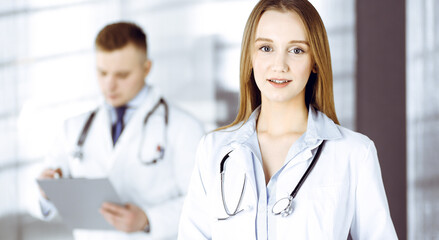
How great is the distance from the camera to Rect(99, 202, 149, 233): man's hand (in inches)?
86.2

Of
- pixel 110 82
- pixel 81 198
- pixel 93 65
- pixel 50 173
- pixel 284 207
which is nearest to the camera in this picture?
pixel 284 207

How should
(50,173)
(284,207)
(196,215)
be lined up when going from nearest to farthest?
1. (284,207)
2. (196,215)
3. (50,173)

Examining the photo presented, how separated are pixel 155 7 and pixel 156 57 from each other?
1.05ft

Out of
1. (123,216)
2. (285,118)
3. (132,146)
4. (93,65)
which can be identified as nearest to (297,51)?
(285,118)

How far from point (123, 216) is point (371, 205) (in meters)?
1.22

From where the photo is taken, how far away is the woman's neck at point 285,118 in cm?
136

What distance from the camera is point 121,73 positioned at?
2.54 metres

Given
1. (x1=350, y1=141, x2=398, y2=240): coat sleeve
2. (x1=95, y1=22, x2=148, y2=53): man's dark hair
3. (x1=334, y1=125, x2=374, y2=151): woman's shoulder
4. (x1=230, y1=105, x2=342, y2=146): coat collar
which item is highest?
(x1=95, y1=22, x2=148, y2=53): man's dark hair

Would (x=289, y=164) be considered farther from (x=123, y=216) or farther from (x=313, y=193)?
(x=123, y=216)

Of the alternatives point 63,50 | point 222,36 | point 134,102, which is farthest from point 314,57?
point 63,50

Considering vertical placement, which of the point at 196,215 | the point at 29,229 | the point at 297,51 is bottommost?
the point at 29,229

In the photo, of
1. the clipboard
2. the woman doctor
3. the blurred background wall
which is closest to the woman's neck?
the woman doctor

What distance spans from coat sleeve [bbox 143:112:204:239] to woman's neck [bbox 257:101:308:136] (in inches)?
39.5

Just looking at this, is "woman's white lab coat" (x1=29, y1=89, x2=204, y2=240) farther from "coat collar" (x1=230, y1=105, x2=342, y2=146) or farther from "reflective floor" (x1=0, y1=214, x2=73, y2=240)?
"reflective floor" (x1=0, y1=214, x2=73, y2=240)
